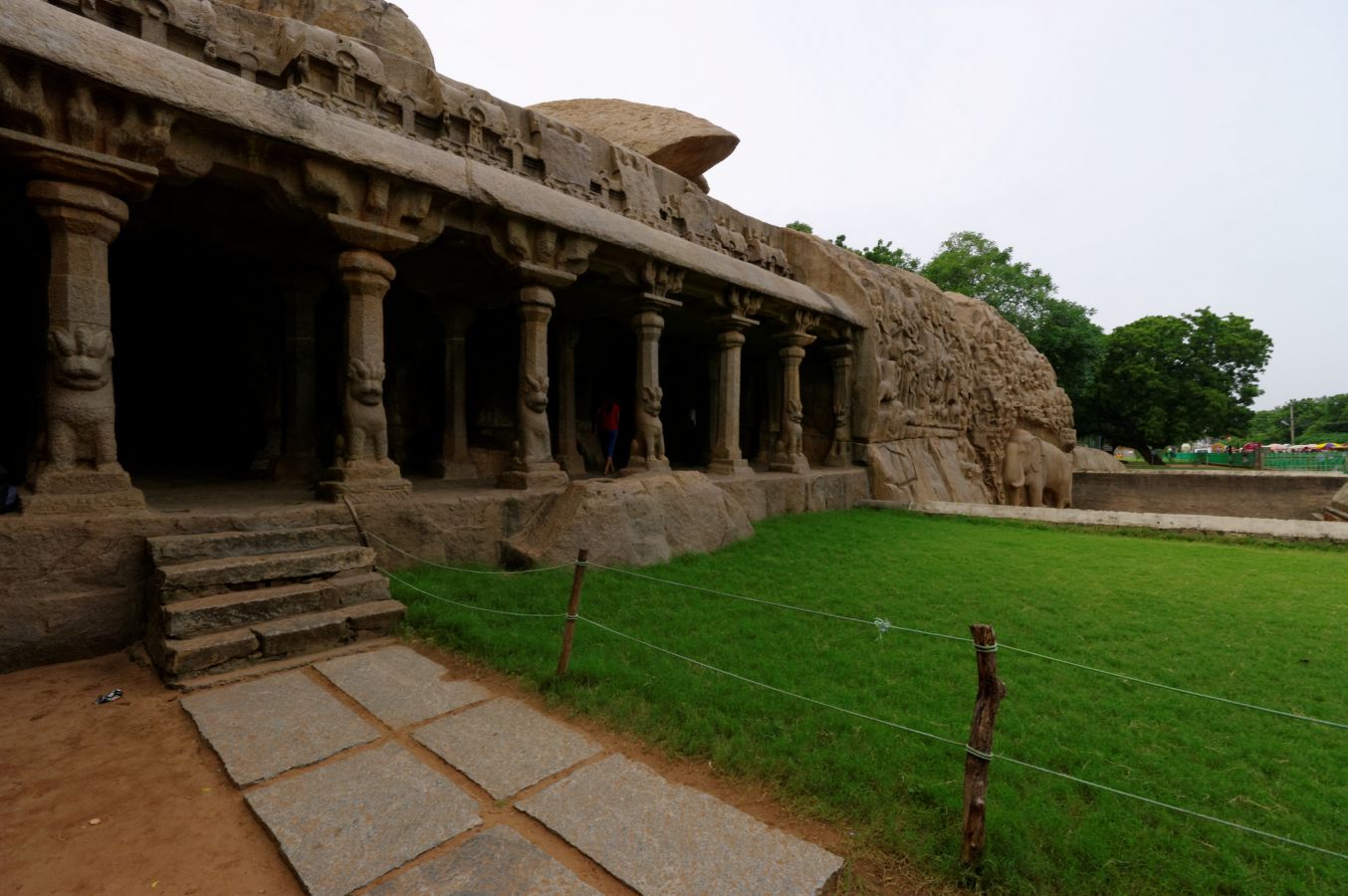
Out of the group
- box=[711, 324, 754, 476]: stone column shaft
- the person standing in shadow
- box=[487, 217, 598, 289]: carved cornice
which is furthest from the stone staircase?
box=[711, 324, 754, 476]: stone column shaft

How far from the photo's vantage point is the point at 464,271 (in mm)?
7859

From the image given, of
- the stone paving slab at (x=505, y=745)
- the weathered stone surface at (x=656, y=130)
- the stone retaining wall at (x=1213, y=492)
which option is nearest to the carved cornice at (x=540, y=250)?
the stone paving slab at (x=505, y=745)

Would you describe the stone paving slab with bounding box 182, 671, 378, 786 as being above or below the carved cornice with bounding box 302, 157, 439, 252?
below

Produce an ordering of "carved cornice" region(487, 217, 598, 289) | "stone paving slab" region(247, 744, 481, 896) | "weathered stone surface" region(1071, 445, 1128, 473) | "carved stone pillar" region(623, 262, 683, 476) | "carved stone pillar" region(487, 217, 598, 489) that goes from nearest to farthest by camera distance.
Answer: "stone paving slab" region(247, 744, 481, 896) < "carved cornice" region(487, 217, 598, 289) < "carved stone pillar" region(487, 217, 598, 489) < "carved stone pillar" region(623, 262, 683, 476) < "weathered stone surface" region(1071, 445, 1128, 473)

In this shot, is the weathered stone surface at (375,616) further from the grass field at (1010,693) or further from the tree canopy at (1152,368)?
the tree canopy at (1152,368)

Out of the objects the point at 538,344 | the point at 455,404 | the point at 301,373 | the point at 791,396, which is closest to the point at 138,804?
the point at 538,344

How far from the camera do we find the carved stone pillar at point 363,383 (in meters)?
5.35

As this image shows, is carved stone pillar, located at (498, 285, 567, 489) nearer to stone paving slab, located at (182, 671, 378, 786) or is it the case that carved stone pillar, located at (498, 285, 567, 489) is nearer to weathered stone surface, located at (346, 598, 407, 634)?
weathered stone surface, located at (346, 598, 407, 634)

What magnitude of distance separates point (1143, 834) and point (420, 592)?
4.46 metres

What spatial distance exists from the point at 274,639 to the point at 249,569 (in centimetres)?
61

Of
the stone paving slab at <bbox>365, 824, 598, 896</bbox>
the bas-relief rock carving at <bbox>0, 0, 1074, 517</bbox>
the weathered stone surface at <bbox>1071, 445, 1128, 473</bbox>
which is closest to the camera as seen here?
the stone paving slab at <bbox>365, 824, 598, 896</bbox>

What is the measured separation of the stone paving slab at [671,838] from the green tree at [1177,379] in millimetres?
33910

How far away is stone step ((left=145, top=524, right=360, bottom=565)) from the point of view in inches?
158

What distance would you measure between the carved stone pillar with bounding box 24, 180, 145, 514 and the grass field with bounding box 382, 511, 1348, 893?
2108mm
